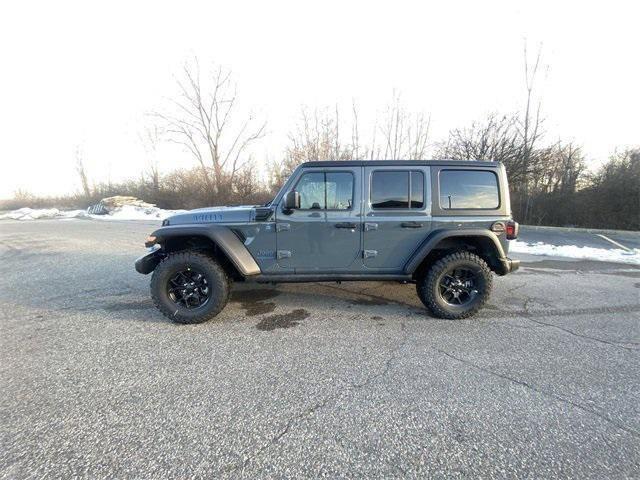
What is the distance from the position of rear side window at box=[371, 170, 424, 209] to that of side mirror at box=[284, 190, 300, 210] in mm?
1012

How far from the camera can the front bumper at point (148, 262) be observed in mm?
3824

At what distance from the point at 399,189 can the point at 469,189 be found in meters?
0.96

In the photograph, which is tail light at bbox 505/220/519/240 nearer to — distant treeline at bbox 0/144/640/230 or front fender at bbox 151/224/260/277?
front fender at bbox 151/224/260/277

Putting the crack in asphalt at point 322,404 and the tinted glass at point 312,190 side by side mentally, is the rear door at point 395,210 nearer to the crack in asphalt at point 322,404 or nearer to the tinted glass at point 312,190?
the tinted glass at point 312,190

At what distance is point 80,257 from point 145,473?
7.58 metres

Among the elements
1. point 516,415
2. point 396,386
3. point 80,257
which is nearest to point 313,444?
point 396,386

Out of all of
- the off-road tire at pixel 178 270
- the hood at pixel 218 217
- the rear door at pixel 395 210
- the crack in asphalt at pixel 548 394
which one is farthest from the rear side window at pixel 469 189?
the off-road tire at pixel 178 270

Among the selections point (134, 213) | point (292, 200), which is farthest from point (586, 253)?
point (134, 213)

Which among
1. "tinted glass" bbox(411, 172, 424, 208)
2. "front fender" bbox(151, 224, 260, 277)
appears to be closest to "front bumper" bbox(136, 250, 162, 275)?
"front fender" bbox(151, 224, 260, 277)

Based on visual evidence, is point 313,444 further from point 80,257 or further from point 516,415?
point 80,257

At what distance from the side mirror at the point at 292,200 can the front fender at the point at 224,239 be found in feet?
2.55

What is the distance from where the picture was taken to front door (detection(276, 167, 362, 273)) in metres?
3.65

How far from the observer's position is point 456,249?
3.90 m

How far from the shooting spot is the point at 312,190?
12.1 ft
